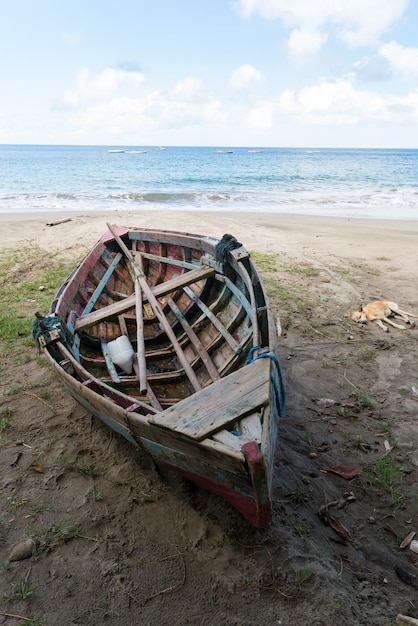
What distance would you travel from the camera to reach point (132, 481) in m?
3.45

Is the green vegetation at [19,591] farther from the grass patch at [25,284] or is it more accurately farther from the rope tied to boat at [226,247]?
the grass patch at [25,284]

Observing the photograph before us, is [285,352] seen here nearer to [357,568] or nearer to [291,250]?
[357,568]

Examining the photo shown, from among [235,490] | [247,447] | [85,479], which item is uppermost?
[247,447]

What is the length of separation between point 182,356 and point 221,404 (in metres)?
1.71

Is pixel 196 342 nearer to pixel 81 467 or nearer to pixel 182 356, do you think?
pixel 182 356

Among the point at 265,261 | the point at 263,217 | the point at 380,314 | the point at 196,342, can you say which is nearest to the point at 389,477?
the point at 196,342

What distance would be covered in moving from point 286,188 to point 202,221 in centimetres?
1551

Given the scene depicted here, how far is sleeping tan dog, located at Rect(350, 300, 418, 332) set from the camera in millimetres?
6229

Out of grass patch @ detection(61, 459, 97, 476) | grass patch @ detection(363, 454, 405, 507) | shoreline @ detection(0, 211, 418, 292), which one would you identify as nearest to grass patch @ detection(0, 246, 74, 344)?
shoreline @ detection(0, 211, 418, 292)

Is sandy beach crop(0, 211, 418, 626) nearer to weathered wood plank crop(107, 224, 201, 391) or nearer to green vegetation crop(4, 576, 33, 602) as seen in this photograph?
green vegetation crop(4, 576, 33, 602)

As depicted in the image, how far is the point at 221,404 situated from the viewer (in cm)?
271

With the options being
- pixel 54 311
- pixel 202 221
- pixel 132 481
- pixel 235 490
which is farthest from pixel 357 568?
pixel 202 221

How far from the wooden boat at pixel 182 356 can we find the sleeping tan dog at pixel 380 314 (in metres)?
2.45

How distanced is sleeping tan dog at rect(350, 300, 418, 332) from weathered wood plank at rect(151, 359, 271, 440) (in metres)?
3.88
